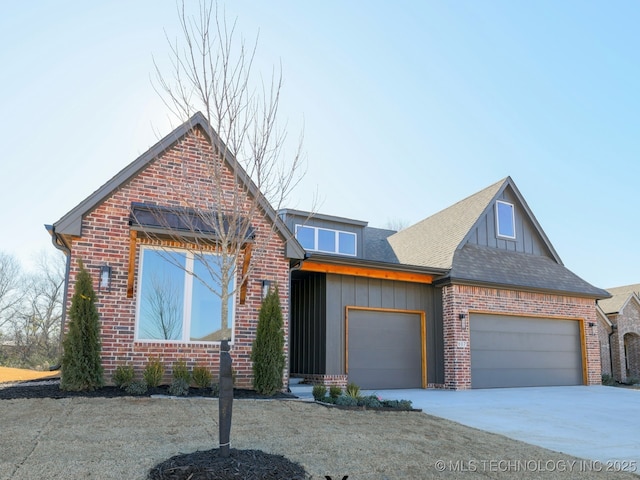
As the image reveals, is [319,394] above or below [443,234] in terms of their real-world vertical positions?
below

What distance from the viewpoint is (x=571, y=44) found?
13.1m

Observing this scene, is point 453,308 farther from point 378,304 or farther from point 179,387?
point 179,387

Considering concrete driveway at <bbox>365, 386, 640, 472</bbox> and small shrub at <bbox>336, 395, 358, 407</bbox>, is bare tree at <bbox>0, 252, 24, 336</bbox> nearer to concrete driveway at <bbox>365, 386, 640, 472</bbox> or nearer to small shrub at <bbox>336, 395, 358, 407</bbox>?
concrete driveway at <bbox>365, 386, 640, 472</bbox>

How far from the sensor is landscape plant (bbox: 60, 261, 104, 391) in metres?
7.69

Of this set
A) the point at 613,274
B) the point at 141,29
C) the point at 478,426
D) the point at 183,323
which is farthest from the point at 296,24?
the point at 613,274

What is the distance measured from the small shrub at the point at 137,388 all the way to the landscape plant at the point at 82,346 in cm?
49

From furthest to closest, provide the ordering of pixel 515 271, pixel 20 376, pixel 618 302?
pixel 618 302
pixel 515 271
pixel 20 376

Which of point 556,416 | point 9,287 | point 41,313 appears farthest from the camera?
point 9,287

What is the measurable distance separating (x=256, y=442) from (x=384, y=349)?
7887mm

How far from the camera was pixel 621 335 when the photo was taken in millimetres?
A: 20719

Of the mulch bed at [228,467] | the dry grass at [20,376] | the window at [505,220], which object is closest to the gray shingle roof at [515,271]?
the window at [505,220]

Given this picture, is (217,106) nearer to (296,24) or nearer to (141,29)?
(141,29)

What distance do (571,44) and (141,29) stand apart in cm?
1131

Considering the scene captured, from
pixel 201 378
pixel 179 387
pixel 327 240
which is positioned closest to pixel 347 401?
pixel 201 378
